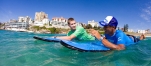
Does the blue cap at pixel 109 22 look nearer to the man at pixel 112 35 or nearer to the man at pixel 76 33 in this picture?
the man at pixel 112 35

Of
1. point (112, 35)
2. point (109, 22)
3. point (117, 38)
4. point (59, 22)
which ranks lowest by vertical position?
point (117, 38)

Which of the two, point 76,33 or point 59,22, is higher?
point 59,22

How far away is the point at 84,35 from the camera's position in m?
10.2

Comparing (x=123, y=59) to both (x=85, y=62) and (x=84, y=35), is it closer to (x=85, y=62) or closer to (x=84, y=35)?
(x=85, y=62)

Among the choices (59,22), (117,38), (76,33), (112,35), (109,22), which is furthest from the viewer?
(59,22)

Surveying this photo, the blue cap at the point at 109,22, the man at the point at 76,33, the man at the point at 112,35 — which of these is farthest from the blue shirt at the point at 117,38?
the man at the point at 76,33

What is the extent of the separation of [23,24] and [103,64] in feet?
500

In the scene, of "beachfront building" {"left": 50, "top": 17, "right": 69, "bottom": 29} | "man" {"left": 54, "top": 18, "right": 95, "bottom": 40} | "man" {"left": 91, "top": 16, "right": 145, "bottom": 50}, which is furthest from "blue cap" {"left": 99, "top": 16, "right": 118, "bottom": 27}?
"beachfront building" {"left": 50, "top": 17, "right": 69, "bottom": 29}

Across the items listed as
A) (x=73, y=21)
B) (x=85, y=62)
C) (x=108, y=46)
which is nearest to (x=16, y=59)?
(x=85, y=62)

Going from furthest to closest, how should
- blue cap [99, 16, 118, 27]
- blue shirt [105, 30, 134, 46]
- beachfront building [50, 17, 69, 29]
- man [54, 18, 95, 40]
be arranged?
beachfront building [50, 17, 69, 29], man [54, 18, 95, 40], blue shirt [105, 30, 134, 46], blue cap [99, 16, 118, 27]

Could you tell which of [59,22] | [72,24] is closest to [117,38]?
[72,24]

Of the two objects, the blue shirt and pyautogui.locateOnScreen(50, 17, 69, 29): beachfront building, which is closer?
the blue shirt

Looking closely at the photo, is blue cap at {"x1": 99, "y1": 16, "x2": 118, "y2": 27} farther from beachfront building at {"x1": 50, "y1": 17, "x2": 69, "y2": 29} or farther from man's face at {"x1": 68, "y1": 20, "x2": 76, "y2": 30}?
beachfront building at {"x1": 50, "y1": 17, "x2": 69, "y2": 29}

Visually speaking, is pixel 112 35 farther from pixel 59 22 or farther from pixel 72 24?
pixel 59 22
